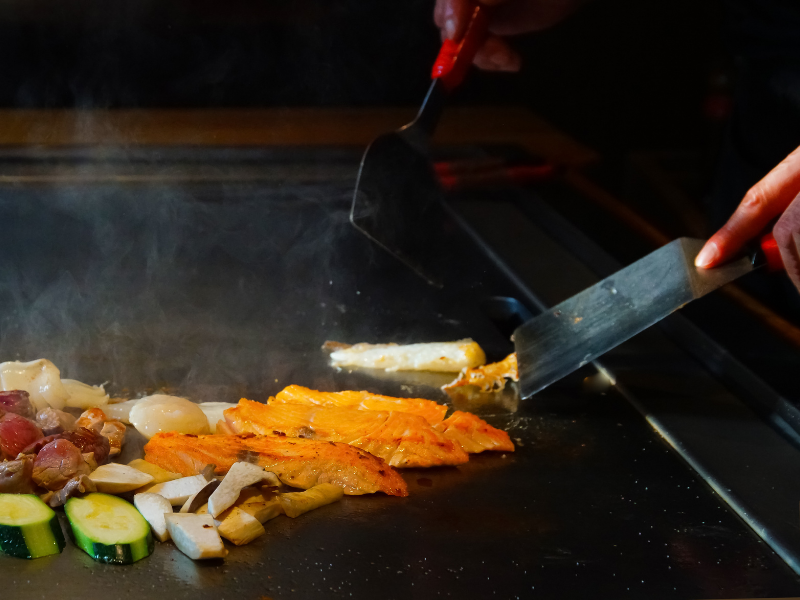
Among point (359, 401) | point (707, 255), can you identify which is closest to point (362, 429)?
point (359, 401)

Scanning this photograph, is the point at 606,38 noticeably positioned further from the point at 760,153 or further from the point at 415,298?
the point at 415,298

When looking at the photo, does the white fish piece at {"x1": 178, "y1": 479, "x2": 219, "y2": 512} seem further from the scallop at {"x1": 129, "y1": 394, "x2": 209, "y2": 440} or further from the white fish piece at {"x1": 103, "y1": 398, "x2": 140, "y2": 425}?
the white fish piece at {"x1": 103, "y1": 398, "x2": 140, "y2": 425}

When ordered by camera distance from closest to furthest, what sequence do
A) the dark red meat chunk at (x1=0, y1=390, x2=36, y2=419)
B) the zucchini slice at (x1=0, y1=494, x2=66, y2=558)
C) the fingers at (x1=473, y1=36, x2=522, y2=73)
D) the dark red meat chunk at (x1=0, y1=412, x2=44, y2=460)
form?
the zucchini slice at (x1=0, y1=494, x2=66, y2=558) < the dark red meat chunk at (x1=0, y1=412, x2=44, y2=460) < the dark red meat chunk at (x1=0, y1=390, x2=36, y2=419) < the fingers at (x1=473, y1=36, x2=522, y2=73)

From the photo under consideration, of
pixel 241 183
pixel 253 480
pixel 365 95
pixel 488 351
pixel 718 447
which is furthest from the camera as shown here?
pixel 365 95

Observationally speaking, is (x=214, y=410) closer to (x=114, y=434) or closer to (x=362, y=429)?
(x=114, y=434)

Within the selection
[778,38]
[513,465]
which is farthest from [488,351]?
[778,38]

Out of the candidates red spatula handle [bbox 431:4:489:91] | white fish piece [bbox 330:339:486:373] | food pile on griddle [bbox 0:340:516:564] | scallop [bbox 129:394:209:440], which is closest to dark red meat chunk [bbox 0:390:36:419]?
food pile on griddle [bbox 0:340:516:564]

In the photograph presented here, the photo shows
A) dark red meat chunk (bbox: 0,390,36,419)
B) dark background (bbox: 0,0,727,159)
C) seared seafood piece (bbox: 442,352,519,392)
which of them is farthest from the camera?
dark background (bbox: 0,0,727,159)
